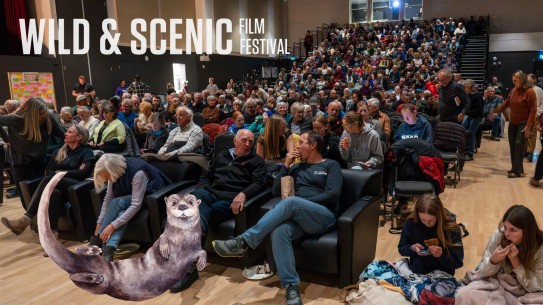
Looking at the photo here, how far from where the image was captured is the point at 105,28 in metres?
12.6

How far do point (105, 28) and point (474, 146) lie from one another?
10472mm

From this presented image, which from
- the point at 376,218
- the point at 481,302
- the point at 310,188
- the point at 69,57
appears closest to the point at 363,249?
the point at 376,218

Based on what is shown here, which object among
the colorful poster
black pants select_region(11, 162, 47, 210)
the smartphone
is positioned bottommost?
black pants select_region(11, 162, 47, 210)

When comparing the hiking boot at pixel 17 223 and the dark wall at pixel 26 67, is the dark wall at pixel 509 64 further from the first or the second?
the hiking boot at pixel 17 223

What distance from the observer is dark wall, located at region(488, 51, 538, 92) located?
1725 centimetres

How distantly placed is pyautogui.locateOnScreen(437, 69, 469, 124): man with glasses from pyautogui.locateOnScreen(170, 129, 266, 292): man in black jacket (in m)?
3.67

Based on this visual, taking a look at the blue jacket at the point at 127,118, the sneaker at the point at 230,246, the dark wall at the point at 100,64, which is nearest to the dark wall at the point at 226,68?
the dark wall at the point at 100,64

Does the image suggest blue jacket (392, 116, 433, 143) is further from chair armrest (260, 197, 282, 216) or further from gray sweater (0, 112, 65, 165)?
gray sweater (0, 112, 65, 165)

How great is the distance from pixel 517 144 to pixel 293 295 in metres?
4.63

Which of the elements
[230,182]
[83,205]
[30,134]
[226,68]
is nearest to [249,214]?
[230,182]

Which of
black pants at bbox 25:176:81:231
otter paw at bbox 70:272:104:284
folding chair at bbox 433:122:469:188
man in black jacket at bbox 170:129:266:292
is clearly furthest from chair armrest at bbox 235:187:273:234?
folding chair at bbox 433:122:469:188

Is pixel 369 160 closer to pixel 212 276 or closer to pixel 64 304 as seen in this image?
pixel 212 276

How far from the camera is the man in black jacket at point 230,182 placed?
11.6 ft

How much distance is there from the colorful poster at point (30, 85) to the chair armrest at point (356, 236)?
10.0 m
